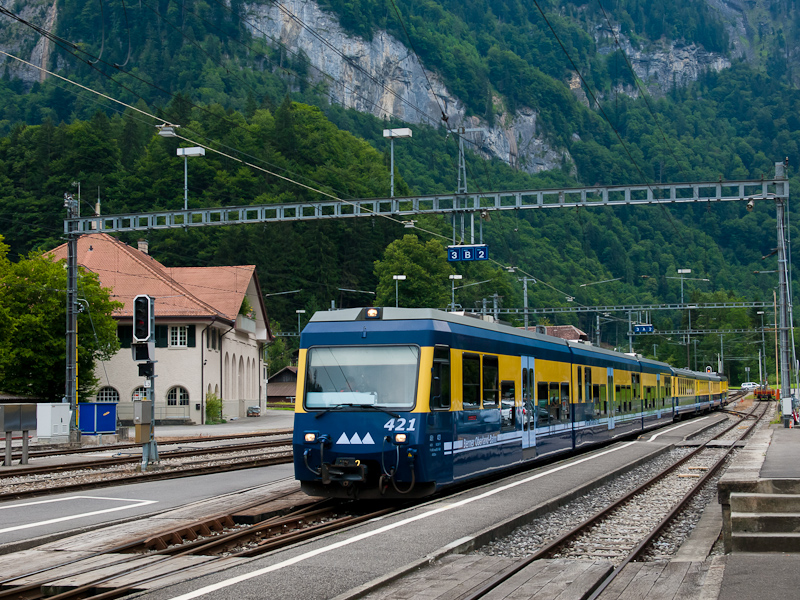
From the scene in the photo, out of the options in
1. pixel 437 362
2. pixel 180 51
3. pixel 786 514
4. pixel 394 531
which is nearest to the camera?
pixel 786 514

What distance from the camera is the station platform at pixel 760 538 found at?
761 cm

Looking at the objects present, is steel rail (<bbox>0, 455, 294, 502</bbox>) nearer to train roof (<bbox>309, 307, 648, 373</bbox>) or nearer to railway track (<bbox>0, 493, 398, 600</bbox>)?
railway track (<bbox>0, 493, 398, 600</bbox>)

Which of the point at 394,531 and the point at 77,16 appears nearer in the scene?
the point at 394,531

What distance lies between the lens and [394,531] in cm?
1083

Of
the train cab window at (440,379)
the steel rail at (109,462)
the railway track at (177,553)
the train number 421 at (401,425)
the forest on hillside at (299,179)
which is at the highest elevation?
the forest on hillside at (299,179)

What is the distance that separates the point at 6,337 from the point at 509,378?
100 feet

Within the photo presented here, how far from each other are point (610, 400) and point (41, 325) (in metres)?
25.6

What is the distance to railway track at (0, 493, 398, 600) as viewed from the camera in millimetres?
8609

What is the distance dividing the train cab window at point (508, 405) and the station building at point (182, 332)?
3497 centimetres

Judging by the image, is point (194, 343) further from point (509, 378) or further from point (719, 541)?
point (719, 541)

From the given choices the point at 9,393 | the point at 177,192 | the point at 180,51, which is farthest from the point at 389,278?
the point at 180,51

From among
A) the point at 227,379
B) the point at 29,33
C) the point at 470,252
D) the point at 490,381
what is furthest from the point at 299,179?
the point at 29,33

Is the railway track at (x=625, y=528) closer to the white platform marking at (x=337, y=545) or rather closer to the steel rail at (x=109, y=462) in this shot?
the white platform marking at (x=337, y=545)

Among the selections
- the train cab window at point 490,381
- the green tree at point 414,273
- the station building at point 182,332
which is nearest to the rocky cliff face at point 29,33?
the green tree at point 414,273
